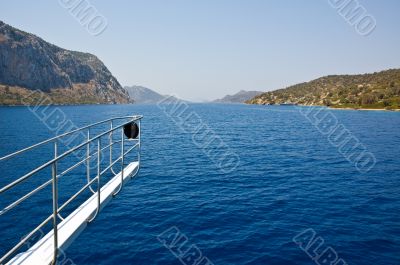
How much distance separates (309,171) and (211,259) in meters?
18.3

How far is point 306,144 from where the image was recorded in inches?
1753

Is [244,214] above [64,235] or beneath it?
beneath

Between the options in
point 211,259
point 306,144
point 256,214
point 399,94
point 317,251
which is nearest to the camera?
point 211,259

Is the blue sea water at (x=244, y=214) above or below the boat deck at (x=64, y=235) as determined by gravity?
below

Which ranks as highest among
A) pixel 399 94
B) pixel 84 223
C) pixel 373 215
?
pixel 399 94

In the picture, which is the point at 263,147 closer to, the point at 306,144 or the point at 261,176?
the point at 306,144

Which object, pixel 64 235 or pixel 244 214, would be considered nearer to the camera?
pixel 64 235

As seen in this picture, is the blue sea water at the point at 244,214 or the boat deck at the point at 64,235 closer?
the boat deck at the point at 64,235

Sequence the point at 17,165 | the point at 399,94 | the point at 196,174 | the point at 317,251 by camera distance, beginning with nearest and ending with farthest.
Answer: the point at 317,251 → the point at 196,174 → the point at 17,165 → the point at 399,94

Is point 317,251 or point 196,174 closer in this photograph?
point 317,251

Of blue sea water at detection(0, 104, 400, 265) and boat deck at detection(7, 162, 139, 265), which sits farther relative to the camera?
blue sea water at detection(0, 104, 400, 265)

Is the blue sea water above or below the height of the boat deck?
below

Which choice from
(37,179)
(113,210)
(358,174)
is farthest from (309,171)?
(37,179)

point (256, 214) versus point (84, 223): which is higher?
point (84, 223)
